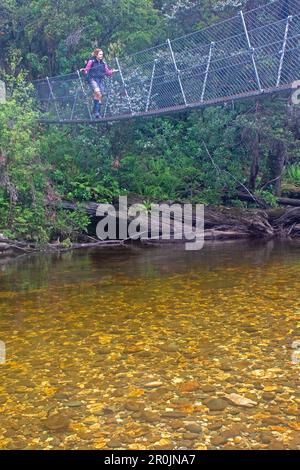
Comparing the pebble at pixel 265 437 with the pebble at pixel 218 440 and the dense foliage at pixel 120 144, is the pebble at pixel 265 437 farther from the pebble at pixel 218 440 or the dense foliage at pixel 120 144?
the dense foliage at pixel 120 144

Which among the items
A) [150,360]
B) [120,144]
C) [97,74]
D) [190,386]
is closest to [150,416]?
[190,386]

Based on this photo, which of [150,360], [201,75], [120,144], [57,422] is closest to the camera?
[57,422]

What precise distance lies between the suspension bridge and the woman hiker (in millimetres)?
175

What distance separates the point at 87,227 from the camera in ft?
41.5

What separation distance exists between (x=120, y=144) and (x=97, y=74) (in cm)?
290

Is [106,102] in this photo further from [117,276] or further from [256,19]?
[117,276]

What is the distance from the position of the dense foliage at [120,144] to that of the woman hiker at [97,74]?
4.58 ft

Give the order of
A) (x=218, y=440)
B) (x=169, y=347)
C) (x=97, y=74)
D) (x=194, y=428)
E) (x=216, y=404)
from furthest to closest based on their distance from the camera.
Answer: (x=97, y=74) < (x=169, y=347) < (x=216, y=404) < (x=194, y=428) < (x=218, y=440)

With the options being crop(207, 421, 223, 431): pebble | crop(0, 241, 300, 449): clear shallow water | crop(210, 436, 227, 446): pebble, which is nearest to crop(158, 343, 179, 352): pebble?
crop(0, 241, 300, 449): clear shallow water

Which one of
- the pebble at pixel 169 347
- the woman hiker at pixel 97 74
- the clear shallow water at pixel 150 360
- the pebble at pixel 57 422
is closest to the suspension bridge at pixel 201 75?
the woman hiker at pixel 97 74

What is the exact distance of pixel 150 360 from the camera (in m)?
4.46

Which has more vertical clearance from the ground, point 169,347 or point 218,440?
point 169,347

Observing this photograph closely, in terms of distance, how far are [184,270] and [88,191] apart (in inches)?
188

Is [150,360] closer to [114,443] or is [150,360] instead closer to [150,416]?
[150,416]
